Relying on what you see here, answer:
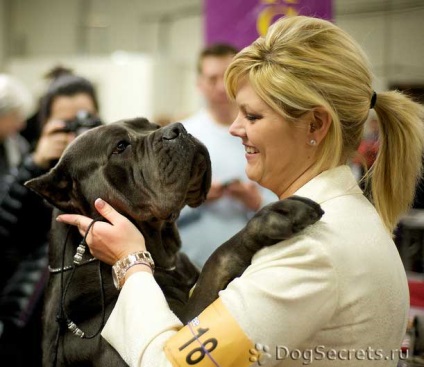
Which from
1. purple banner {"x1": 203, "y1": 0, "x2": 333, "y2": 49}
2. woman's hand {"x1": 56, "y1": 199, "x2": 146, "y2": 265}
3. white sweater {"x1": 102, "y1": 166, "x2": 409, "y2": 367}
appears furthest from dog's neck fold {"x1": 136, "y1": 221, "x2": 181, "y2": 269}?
purple banner {"x1": 203, "y1": 0, "x2": 333, "y2": 49}

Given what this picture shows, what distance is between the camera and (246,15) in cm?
263

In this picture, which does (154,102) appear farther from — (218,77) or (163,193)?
(163,193)

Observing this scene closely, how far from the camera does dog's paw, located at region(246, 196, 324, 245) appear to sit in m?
1.35

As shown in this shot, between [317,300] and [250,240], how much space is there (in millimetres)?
243

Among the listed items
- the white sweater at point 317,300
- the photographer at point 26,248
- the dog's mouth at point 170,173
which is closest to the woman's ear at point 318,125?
the white sweater at point 317,300

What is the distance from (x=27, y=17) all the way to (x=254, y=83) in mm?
10031

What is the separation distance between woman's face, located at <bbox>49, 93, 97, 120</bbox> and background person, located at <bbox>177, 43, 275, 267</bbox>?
56 cm

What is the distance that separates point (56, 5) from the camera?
10.5 m

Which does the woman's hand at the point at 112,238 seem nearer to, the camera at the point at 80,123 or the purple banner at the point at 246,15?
the camera at the point at 80,123

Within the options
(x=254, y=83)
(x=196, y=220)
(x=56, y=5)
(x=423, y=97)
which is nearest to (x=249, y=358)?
(x=254, y=83)

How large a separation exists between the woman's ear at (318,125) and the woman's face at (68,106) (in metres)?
1.41

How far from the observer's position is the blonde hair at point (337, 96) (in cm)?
140

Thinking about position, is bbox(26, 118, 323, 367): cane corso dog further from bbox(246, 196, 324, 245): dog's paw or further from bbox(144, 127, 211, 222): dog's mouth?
bbox(246, 196, 324, 245): dog's paw

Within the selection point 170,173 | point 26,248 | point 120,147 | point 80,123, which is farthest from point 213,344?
point 26,248
